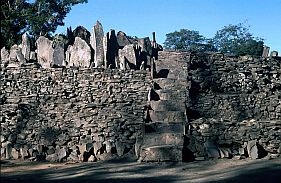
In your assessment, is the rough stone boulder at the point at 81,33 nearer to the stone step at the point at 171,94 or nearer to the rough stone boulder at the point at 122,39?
the rough stone boulder at the point at 122,39

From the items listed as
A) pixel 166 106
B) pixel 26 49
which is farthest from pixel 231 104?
pixel 26 49

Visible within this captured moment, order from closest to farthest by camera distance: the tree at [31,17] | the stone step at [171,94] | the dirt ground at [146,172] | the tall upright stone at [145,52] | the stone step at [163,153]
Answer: the dirt ground at [146,172] → the stone step at [163,153] → the stone step at [171,94] → the tall upright stone at [145,52] → the tree at [31,17]

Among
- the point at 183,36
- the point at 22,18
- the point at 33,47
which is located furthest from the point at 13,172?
the point at 183,36

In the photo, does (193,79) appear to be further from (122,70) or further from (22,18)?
(22,18)

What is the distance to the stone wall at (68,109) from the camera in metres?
11.6

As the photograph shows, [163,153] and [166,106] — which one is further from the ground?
[166,106]

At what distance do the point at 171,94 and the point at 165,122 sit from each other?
1.43 meters

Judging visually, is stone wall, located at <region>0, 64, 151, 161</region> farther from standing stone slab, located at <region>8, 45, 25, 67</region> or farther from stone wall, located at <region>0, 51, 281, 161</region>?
standing stone slab, located at <region>8, 45, 25, 67</region>

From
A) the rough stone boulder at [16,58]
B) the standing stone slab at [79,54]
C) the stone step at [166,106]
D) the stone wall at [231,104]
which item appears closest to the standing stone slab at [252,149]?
the stone wall at [231,104]

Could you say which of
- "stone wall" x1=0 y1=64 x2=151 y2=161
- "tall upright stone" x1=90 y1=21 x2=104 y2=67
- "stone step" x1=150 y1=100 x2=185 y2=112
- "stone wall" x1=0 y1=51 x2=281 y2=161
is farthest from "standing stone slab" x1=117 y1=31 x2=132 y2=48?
"stone step" x1=150 y1=100 x2=185 y2=112

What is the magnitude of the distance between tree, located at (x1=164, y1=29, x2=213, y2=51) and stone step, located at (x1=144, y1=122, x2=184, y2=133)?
73.7 feet

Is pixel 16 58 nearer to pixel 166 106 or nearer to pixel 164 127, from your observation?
pixel 166 106

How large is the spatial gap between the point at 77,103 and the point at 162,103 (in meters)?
2.17

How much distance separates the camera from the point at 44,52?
530 inches
